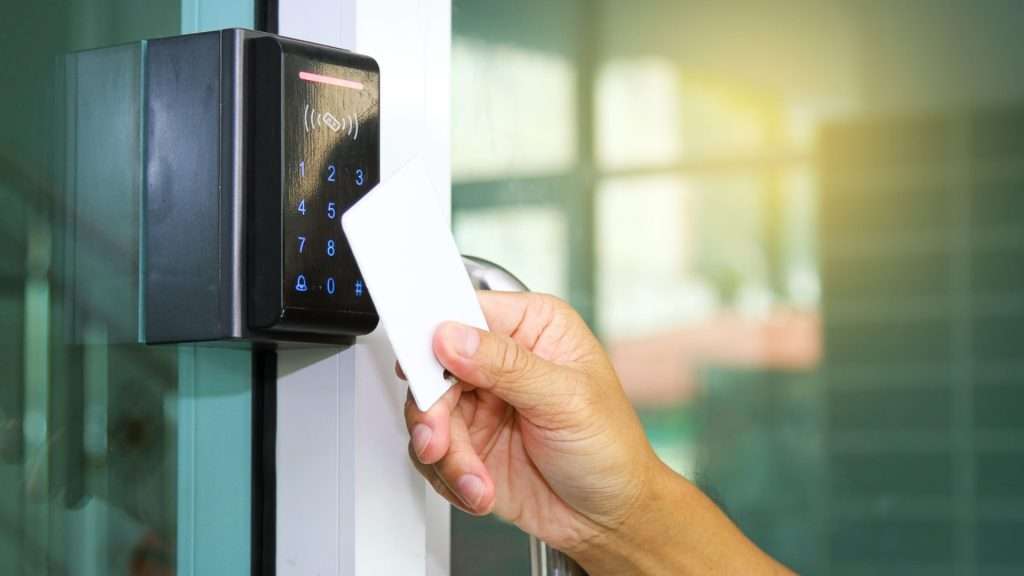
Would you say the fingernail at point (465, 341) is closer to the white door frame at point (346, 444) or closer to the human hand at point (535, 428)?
the human hand at point (535, 428)

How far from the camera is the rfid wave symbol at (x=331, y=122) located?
1.95 feet

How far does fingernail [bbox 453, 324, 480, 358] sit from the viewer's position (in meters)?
0.53

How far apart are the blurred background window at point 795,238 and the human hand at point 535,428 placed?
0.49 feet

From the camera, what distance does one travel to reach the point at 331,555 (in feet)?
2.20

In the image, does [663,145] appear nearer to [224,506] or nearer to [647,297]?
[647,297]

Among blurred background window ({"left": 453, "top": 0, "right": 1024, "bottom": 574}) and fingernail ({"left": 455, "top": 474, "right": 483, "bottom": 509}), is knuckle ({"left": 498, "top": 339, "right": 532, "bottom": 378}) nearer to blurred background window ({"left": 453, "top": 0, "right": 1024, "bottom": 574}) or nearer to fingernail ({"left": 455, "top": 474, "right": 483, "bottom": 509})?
fingernail ({"left": 455, "top": 474, "right": 483, "bottom": 509})

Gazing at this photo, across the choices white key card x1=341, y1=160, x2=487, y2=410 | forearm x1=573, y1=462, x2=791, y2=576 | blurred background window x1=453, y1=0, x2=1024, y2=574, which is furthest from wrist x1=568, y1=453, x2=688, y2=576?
white key card x1=341, y1=160, x2=487, y2=410

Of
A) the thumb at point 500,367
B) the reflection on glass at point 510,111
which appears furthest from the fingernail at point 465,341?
the reflection on glass at point 510,111

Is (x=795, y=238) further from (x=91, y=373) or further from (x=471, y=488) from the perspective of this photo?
(x=91, y=373)

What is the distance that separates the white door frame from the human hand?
0.04 metres

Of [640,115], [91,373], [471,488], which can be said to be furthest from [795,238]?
[91,373]

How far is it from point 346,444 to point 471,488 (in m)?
0.10

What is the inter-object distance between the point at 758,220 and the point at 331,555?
0.41 m

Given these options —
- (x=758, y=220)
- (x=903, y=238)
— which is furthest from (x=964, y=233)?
(x=758, y=220)
